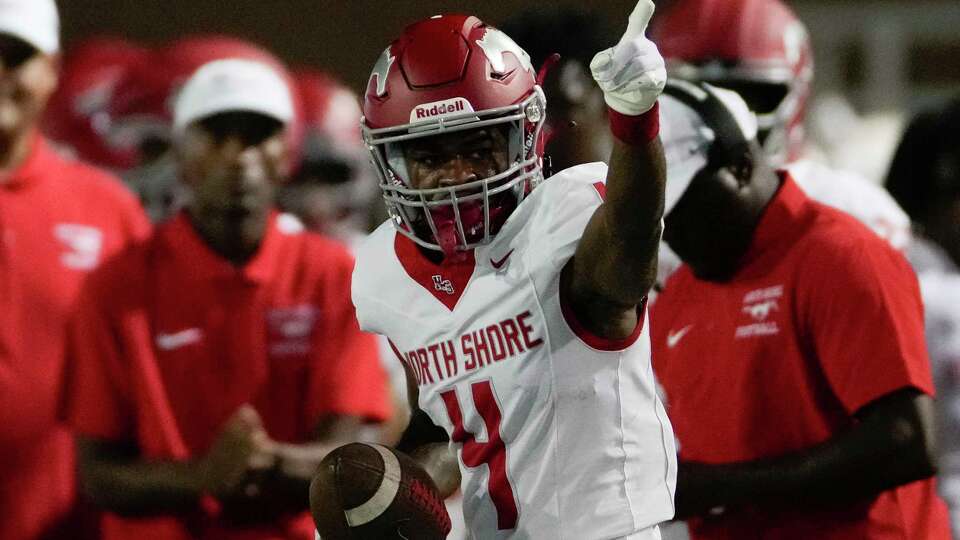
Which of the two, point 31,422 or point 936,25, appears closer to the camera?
point 31,422

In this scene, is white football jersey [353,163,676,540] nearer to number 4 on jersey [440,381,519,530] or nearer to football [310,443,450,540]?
number 4 on jersey [440,381,519,530]

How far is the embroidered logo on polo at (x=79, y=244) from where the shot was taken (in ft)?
13.8

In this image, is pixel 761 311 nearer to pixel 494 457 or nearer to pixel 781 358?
pixel 781 358

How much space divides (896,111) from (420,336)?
7625 mm

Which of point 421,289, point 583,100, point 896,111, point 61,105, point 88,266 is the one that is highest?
point 421,289

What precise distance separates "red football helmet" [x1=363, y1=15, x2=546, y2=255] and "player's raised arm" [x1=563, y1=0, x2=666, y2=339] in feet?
0.69

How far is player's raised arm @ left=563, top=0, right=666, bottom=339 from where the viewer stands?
209 cm

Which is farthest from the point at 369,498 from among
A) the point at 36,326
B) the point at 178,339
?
the point at 36,326

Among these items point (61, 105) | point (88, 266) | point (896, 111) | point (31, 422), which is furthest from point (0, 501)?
point (896, 111)

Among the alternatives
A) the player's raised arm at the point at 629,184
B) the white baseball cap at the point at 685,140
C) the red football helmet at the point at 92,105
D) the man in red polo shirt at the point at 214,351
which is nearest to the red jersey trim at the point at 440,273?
the player's raised arm at the point at 629,184

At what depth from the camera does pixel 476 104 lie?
7.96ft

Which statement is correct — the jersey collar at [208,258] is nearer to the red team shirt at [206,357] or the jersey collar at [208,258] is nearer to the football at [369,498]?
the red team shirt at [206,357]

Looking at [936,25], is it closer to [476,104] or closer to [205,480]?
[205,480]

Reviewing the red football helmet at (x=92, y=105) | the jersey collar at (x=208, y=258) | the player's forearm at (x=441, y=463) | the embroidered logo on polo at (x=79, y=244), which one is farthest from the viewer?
the red football helmet at (x=92, y=105)
